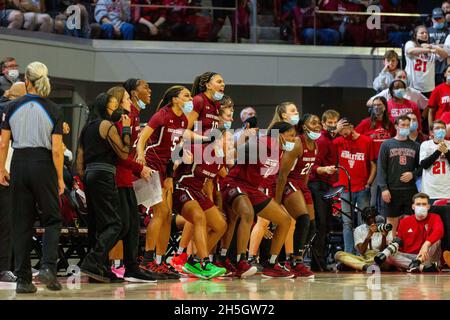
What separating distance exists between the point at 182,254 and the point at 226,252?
19.1 inches

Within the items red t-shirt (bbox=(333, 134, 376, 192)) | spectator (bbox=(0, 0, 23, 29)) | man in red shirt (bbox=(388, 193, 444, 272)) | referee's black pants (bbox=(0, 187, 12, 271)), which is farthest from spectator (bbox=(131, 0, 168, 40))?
referee's black pants (bbox=(0, 187, 12, 271))

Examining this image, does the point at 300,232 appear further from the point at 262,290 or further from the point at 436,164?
the point at 436,164

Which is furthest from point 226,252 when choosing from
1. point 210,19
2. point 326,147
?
point 210,19

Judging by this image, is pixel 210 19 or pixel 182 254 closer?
pixel 182 254

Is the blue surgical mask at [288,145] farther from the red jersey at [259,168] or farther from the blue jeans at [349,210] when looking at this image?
the blue jeans at [349,210]

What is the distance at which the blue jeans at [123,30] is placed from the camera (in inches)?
665

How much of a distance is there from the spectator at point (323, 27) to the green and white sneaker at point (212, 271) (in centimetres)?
818

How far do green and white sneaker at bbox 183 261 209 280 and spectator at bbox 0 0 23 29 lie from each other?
6893 mm

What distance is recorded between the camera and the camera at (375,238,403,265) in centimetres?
1174

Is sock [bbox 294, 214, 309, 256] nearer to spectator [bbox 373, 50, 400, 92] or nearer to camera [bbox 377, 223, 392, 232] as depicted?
camera [bbox 377, 223, 392, 232]

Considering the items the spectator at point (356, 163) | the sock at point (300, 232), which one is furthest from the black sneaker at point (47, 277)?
the spectator at point (356, 163)

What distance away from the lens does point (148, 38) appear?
674 inches

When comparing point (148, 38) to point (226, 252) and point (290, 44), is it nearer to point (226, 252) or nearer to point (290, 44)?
point (290, 44)

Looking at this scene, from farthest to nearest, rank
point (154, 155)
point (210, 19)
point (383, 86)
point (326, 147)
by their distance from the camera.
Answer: point (210, 19) → point (383, 86) → point (326, 147) → point (154, 155)
